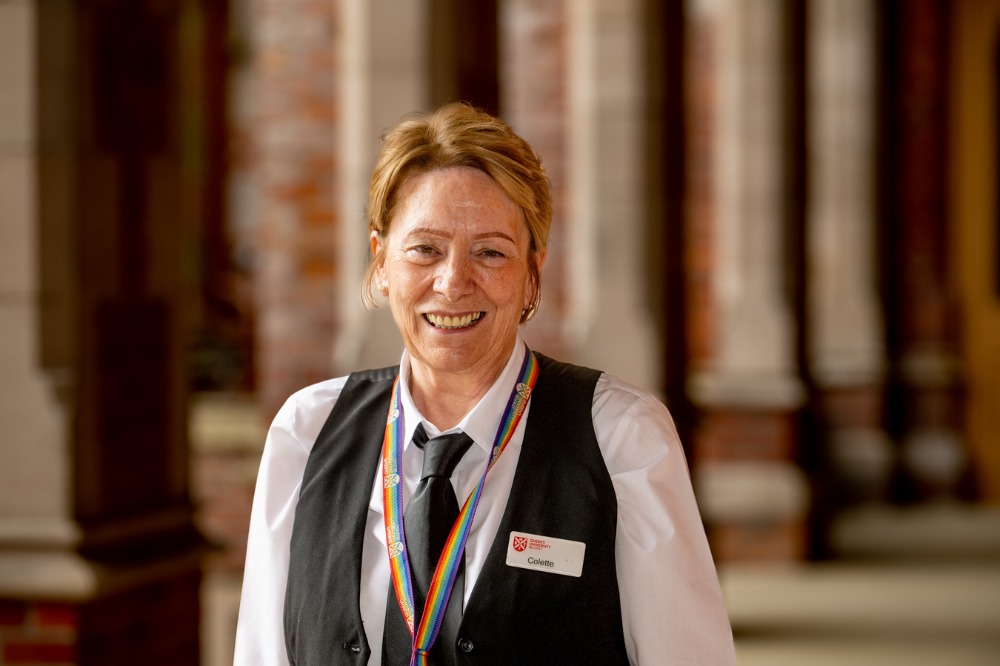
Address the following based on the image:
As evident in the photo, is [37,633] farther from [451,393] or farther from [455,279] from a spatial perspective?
[455,279]

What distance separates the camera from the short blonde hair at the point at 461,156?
174 centimetres

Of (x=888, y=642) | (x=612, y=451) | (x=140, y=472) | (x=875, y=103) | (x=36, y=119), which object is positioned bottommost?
(x=888, y=642)

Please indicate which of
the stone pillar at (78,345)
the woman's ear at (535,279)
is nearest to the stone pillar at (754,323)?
the stone pillar at (78,345)

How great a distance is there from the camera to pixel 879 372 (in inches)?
441

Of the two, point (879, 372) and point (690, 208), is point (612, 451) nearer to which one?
point (690, 208)

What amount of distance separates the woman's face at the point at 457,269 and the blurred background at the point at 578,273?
1760mm

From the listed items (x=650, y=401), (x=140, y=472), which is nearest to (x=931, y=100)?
(x=140, y=472)

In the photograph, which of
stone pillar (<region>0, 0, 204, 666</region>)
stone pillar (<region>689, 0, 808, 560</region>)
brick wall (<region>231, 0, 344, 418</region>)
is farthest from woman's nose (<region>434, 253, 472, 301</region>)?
stone pillar (<region>689, 0, 808, 560</region>)

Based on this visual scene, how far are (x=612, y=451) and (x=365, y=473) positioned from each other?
32 cm

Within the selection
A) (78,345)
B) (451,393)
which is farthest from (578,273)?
(451,393)

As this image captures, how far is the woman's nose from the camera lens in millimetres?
1767

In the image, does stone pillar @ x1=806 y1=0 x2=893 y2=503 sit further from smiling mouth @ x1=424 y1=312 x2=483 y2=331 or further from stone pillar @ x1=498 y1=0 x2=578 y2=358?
smiling mouth @ x1=424 y1=312 x2=483 y2=331

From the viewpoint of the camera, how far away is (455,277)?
1.77m

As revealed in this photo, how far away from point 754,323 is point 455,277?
7.10 metres
